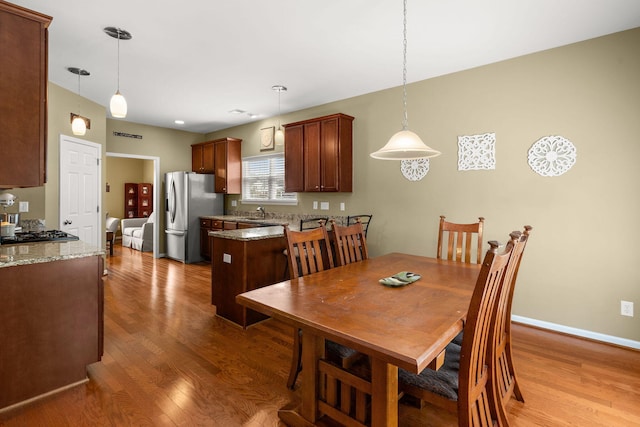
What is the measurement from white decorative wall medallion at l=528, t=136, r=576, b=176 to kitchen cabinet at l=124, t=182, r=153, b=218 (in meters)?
9.76

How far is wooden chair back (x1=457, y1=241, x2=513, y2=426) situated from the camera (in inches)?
47.3

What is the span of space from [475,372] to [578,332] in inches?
95.9

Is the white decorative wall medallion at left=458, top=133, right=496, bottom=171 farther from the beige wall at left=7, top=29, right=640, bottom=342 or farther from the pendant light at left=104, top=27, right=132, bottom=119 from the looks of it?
the pendant light at left=104, top=27, right=132, bottom=119

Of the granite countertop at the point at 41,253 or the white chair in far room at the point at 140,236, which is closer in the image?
the granite countertop at the point at 41,253

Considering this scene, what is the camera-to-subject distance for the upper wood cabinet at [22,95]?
1877mm

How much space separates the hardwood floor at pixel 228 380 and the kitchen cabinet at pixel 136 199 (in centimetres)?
700

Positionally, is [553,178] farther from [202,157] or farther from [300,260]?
[202,157]

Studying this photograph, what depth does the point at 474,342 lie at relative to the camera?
49.2 inches

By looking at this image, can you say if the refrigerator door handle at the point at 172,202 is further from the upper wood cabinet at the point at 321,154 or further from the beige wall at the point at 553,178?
the beige wall at the point at 553,178

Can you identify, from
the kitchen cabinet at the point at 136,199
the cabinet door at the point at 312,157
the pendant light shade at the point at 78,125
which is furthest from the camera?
the kitchen cabinet at the point at 136,199

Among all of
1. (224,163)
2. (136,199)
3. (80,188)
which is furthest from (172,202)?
(136,199)

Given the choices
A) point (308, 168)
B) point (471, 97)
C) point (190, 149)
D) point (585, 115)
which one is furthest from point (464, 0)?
point (190, 149)

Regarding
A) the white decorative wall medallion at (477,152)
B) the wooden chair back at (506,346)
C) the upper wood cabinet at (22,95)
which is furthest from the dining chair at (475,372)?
the upper wood cabinet at (22,95)

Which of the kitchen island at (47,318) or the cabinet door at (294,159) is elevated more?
the cabinet door at (294,159)
